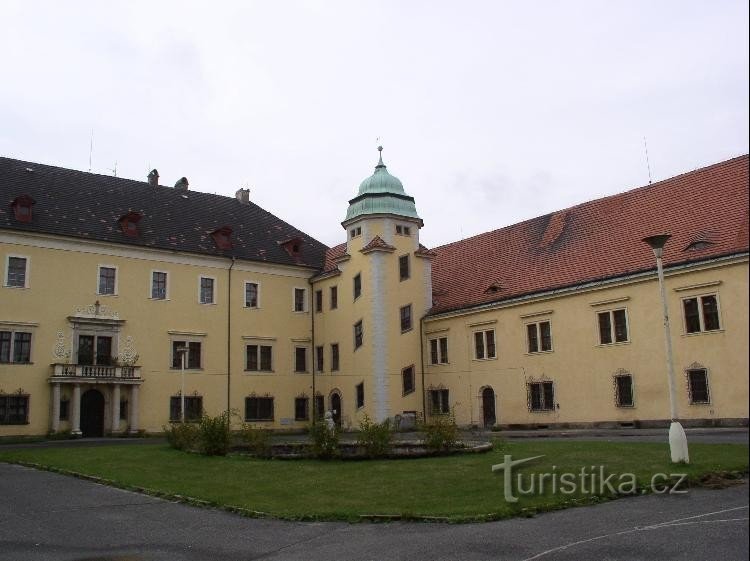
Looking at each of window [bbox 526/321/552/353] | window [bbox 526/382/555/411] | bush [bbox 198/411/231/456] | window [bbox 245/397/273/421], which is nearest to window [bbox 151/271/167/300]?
window [bbox 245/397/273/421]

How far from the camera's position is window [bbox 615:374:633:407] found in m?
31.3

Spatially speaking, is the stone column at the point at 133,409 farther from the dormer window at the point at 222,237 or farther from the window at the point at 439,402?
the window at the point at 439,402

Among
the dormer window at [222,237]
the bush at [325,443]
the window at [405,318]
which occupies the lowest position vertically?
the bush at [325,443]

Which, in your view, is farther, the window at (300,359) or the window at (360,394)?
the window at (300,359)

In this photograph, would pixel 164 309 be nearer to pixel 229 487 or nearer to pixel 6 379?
pixel 6 379

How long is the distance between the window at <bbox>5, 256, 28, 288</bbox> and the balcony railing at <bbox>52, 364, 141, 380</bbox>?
178 inches

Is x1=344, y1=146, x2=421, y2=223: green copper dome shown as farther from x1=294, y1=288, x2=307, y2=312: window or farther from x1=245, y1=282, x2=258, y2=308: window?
x1=245, y1=282, x2=258, y2=308: window

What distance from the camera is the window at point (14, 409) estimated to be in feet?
114

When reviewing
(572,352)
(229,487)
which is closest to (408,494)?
(229,487)

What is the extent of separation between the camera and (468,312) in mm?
39594

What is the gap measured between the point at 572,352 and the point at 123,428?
2319 cm

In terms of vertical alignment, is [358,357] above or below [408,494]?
above

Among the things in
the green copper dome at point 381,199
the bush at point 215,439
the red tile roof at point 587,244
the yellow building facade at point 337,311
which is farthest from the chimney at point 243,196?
the bush at point 215,439

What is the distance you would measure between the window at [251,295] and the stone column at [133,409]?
859 centimetres
